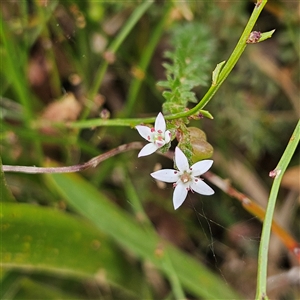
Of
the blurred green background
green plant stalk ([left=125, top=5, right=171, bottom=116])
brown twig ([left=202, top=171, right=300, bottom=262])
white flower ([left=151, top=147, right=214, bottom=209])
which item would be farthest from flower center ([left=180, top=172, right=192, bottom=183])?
green plant stalk ([left=125, top=5, right=171, bottom=116])

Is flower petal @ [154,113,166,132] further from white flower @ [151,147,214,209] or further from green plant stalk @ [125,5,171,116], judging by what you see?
green plant stalk @ [125,5,171,116]

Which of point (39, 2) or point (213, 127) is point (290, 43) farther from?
point (39, 2)

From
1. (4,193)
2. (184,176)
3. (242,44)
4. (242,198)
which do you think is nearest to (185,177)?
(184,176)

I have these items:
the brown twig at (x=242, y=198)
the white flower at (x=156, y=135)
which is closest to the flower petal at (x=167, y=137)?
the white flower at (x=156, y=135)

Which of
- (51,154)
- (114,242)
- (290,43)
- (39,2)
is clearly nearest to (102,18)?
(39,2)

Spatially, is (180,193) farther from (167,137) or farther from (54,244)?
(54,244)

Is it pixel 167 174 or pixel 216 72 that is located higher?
pixel 216 72
